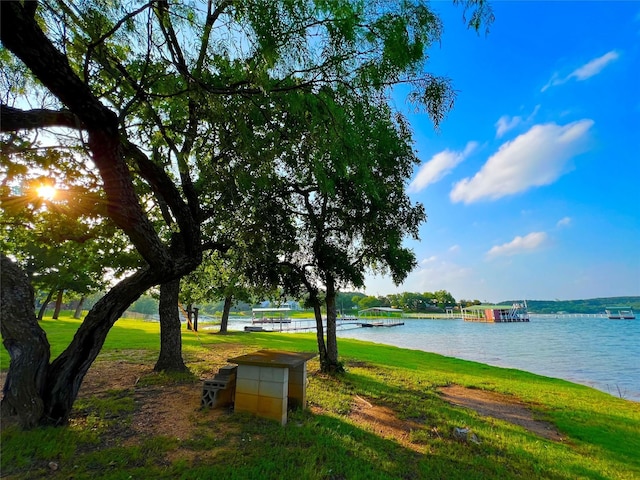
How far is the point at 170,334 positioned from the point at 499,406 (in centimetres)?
872

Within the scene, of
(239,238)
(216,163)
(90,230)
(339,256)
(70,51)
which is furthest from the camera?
(339,256)

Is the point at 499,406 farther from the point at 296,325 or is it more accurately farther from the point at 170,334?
the point at 296,325

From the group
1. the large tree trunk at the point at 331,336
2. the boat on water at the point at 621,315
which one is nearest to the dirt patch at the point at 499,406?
the large tree trunk at the point at 331,336

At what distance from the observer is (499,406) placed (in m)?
8.11

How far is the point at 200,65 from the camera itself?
4.47 m

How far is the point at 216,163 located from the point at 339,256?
432 centimetres

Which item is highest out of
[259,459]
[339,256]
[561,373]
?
[339,256]

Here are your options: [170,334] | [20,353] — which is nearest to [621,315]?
[170,334]

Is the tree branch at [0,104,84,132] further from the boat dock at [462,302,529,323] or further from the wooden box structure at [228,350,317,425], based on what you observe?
the boat dock at [462,302,529,323]

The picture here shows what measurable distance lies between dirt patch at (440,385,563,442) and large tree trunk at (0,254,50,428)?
8089 mm

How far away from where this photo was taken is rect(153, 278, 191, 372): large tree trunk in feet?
27.9

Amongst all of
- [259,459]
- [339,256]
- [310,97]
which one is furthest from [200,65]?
[339,256]

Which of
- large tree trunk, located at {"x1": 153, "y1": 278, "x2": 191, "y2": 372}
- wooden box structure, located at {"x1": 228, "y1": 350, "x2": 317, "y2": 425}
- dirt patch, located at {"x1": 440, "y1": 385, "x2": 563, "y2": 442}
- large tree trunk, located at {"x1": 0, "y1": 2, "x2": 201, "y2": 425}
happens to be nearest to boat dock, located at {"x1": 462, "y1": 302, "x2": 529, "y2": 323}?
dirt patch, located at {"x1": 440, "y1": 385, "x2": 563, "y2": 442}

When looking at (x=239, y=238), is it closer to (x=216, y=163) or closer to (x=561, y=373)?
(x=216, y=163)
